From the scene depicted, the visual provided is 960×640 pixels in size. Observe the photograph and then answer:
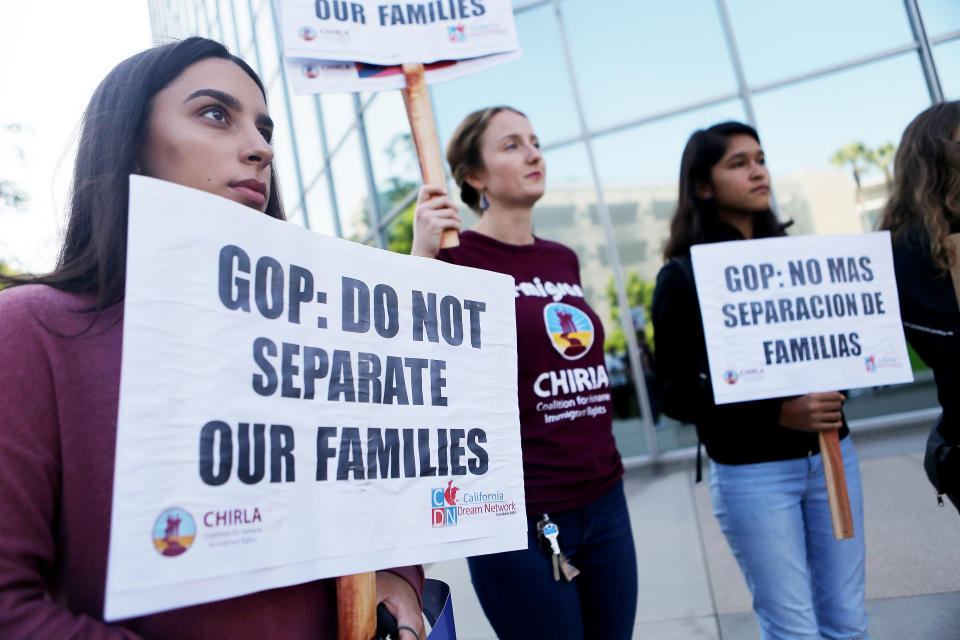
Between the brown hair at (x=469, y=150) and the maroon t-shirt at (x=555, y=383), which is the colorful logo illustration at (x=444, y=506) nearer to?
the maroon t-shirt at (x=555, y=383)

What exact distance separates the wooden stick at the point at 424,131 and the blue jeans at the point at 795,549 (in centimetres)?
124

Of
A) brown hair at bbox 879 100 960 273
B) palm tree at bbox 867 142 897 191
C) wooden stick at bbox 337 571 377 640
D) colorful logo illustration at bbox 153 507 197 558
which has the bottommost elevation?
wooden stick at bbox 337 571 377 640

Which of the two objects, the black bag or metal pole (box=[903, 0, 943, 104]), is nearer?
the black bag

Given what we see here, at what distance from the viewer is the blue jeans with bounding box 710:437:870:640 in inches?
77.3

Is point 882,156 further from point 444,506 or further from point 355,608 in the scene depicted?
point 355,608

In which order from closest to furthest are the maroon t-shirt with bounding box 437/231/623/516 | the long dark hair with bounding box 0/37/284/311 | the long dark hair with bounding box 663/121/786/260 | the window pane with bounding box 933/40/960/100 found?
1. the long dark hair with bounding box 0/37/284/311
2. the maroon t-shirt with bounding box 437/231/623/516
3. the long dark hair with bounding box 663/121/786/260
4. the window pane with bounding box 933/40/960/100

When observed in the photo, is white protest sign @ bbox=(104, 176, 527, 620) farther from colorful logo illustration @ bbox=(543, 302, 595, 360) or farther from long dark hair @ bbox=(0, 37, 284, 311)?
colorful logo illustration @ bbox=(543, 302, 595, 360)

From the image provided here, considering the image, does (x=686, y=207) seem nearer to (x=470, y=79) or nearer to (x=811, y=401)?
(x=811, y=401)

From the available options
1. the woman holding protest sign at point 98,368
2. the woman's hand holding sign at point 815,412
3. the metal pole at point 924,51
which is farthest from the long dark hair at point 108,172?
the metal pole at point 924,51

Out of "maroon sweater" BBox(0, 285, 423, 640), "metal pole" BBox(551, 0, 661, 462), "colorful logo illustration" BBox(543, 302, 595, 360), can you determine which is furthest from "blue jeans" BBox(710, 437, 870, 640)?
"metal pole" BBox(551, 0, 661, 462)

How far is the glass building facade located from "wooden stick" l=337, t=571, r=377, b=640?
6.31 meters

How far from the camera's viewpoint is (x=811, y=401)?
202 centimetres

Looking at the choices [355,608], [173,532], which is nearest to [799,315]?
[355,608]

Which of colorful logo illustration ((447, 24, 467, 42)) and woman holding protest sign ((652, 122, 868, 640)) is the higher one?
colorful logo illustration ((447, 24, 467, 42))
